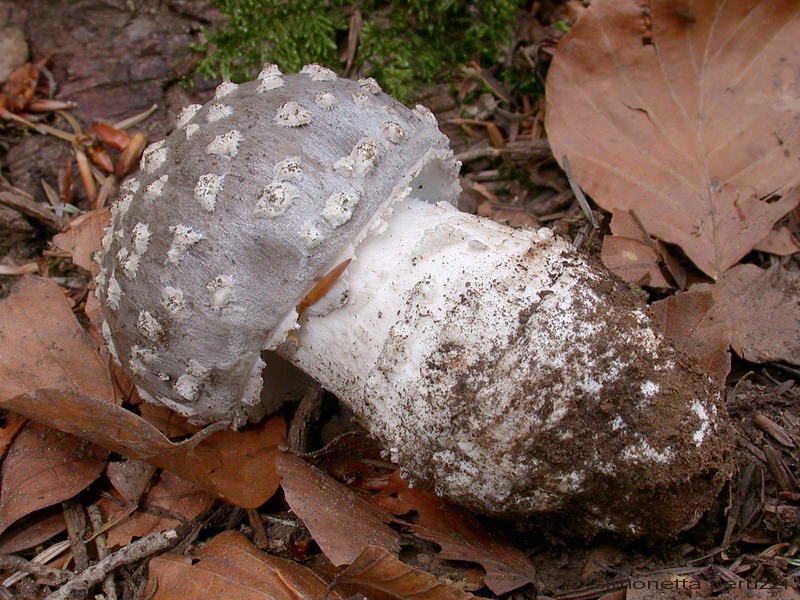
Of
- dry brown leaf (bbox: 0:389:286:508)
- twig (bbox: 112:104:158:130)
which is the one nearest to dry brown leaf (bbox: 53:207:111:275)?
twig (bbox: 112:104:158:130)

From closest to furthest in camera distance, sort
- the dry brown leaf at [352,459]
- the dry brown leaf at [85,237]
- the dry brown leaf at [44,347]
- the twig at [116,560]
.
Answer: the twig at [116,560] < the dry brown leaf at [352,459] < the dry brown leaf at [44,347] < the dry brown leaf at [85,237]

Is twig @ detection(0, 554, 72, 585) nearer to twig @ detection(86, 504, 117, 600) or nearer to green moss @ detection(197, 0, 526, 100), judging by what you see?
twig @ detection(86, 504, 117, 600)

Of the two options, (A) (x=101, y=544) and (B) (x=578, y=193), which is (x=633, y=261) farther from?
(A) (x=101, y=544)

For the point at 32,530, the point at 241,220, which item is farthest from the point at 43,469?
the point at 241,220

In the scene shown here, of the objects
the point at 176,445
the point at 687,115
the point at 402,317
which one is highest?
the point at 687,115

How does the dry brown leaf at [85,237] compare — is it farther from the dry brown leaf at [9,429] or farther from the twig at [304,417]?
the twig at [304,417]

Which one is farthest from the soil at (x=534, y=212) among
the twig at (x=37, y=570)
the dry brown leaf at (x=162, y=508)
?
the twig at (x=37, y=570)
